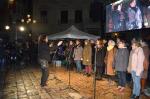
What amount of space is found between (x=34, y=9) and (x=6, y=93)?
1231 inches

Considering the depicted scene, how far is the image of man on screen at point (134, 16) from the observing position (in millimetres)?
11711

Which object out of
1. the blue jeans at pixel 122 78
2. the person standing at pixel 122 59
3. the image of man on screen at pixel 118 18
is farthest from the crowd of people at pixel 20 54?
the person standing at pixel 122 59

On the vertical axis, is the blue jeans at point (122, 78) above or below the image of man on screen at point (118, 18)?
below

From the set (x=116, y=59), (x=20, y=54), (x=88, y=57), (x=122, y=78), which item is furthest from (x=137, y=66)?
(x=20, y=54)

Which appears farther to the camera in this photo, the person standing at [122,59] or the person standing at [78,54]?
the person standing at [78,54]

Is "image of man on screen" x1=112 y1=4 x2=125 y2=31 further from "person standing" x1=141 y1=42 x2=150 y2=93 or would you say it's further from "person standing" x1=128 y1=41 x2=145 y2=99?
"person standing" x1=128 y1=41 x2=145 y2=99

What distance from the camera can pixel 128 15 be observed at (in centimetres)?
1254

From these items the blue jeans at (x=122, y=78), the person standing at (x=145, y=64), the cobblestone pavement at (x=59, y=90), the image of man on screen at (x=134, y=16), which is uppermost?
the image of man on screen at (x=134, y=16)

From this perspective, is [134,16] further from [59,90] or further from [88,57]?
[88,57]

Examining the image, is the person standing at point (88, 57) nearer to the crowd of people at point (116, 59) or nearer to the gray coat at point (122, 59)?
the crowd of people at point (116, 59)

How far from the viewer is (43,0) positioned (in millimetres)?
41688

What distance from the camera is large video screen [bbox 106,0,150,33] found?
11.4 m

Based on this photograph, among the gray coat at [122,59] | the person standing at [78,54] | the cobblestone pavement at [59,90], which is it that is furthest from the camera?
the person standing at [78,54]

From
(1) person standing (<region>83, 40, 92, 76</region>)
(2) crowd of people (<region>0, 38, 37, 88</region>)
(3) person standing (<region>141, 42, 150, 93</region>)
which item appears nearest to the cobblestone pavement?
(3) person standing (<region>141, 42, 150, 93</region>)
